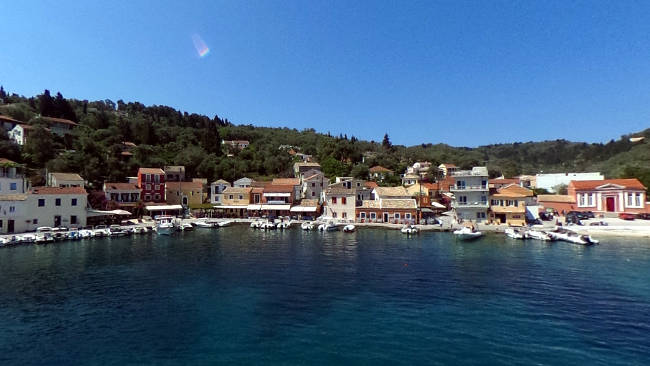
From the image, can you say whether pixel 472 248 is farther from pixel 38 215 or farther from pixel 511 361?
pixel 38 215

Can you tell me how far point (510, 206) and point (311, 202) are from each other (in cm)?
3404

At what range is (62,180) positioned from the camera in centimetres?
5009

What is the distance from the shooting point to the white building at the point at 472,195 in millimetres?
49312

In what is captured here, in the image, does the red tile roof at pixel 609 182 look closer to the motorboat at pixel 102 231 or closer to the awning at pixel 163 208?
the awning at pixel 163 208

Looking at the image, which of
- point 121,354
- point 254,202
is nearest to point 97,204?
point 254,202

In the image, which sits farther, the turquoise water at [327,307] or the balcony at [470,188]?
the balcony at [470,188]

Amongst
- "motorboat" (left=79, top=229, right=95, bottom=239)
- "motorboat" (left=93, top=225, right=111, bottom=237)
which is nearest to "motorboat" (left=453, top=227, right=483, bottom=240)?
"motorboat" (left=93, top=225, right=111, bottom=237)

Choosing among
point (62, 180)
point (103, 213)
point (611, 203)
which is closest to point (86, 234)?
point (103, 213)

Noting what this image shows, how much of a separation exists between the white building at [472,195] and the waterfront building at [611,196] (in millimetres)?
19212

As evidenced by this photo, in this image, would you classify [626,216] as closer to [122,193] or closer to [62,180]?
[122,193]

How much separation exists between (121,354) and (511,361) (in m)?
16.3

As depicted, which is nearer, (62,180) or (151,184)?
(62,180)

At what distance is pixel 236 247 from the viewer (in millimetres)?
35219

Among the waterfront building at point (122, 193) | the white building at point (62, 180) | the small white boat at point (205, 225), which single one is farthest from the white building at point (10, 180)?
the small white boat at point (205, 225)
